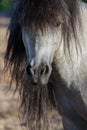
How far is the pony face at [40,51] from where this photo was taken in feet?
10.4

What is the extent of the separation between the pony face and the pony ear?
141 millimetres

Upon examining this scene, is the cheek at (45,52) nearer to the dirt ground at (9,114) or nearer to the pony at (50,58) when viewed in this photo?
the pony at (50,58)

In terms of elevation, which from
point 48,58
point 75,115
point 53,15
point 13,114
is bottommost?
point 13,114

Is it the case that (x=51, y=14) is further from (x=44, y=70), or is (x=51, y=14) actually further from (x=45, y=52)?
(x=44, y=70)

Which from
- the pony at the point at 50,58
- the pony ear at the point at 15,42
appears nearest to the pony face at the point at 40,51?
the pony at the point at 50,58

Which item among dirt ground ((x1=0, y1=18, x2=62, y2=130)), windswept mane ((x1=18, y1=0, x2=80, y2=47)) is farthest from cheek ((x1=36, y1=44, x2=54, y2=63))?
dirt ground ((x1=0, y1=18, x2=62, y2=130))

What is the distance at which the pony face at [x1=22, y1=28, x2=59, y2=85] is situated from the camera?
3.18m

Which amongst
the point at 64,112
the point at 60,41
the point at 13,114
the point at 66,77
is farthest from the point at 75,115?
the point at 13,114

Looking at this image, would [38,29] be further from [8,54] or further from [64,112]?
[64,112]

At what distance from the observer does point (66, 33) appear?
3.35 m

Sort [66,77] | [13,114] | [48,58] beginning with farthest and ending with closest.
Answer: [13,114], [66,77], [48,58]

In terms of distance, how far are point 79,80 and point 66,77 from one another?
0.28ft

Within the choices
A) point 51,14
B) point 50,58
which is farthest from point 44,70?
point 51,14

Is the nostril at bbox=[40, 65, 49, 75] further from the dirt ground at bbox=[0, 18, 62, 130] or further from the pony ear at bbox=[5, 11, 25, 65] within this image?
the dirt ground at bbox=[0, 18, 62, 130]
